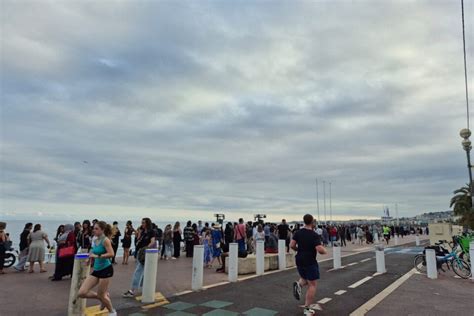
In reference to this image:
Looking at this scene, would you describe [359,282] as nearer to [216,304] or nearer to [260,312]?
[260,312]

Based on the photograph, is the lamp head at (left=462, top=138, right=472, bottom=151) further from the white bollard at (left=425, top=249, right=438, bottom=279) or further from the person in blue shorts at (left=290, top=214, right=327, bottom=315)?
the person in blue shorts at (left=290, top=214, right=327, bottom=315)

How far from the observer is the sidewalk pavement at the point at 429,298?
7086mm

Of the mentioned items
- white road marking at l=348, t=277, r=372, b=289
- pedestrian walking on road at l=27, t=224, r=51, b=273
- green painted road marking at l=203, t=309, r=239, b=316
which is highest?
pedestrian walking on road at l=27, t=224, r=51, b=273

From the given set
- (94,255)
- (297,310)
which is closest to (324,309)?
(297,310)

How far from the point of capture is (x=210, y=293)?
8586mm

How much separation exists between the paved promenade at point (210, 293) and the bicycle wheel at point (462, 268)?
5.70ft

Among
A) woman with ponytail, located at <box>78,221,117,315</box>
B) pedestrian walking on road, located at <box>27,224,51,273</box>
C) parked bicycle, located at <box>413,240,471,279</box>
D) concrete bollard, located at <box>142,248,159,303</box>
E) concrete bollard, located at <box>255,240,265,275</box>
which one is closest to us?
woman with ponytail, located at <box>78,221,117,315</box>

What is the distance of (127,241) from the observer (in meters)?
14.9

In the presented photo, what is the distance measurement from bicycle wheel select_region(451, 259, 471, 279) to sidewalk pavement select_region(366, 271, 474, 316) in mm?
341

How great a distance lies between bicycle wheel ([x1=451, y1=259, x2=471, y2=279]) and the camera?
1134 centimetres

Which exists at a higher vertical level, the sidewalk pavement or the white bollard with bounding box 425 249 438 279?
the white bollard with bounding box 425 249 438 279

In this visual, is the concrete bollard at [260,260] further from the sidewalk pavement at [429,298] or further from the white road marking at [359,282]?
the sidewalk pavement at [429,298]

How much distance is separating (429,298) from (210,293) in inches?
205

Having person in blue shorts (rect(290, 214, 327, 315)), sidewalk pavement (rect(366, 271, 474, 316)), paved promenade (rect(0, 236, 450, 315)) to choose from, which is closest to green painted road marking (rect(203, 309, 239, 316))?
paved promenade (rect(0, 236, 450, 315))
